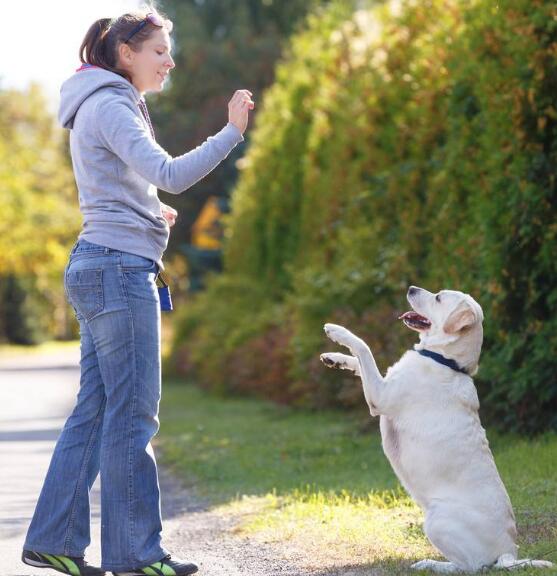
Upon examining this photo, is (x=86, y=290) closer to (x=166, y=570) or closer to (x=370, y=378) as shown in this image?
(x=166, y=570)

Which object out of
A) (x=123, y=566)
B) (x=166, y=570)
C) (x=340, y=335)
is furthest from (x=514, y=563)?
(x=123, y=566)

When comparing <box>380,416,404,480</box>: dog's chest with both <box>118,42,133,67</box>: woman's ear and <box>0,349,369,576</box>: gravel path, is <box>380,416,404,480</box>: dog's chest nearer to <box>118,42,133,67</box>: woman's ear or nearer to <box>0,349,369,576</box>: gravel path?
<box>0,349,369,576</box>: gravel path

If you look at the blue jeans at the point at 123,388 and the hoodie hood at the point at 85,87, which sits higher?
the hoodie hood at the point at 85,87

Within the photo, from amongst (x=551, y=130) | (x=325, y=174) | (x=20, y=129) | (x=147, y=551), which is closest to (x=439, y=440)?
(x=147, y=551)

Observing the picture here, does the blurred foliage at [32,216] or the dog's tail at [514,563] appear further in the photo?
the blurred foliage at [32,216]

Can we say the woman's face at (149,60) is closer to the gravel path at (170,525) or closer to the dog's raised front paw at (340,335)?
the dog's raised front paw at (340,335)

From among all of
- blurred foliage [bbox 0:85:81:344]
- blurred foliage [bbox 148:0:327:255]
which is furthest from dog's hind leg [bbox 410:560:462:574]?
blurred foliage [bbox 0:85:81:344]

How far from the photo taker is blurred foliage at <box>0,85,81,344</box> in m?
46.6

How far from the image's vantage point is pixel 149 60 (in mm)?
4984

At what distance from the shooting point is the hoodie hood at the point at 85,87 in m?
4.90

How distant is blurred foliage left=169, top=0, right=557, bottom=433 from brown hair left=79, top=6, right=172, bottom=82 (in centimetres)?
458

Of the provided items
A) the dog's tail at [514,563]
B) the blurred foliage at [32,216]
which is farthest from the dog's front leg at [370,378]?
the blurred foliage at [32,216]

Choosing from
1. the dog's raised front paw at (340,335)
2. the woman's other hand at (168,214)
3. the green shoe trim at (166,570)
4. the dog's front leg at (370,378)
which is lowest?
the green shoe trim at (166,570)

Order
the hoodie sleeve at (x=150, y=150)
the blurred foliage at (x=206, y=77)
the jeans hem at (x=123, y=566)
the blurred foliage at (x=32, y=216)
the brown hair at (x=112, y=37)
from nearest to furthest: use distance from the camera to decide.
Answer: the hoodie sleeve at (x=150, y=150)
the jeans hem at (x=123, y=566)
the brown hair at (x=112, y=37)
the blurred foliage at (x=206, y=77)
the blurred foliage at (x=32, y=216)
